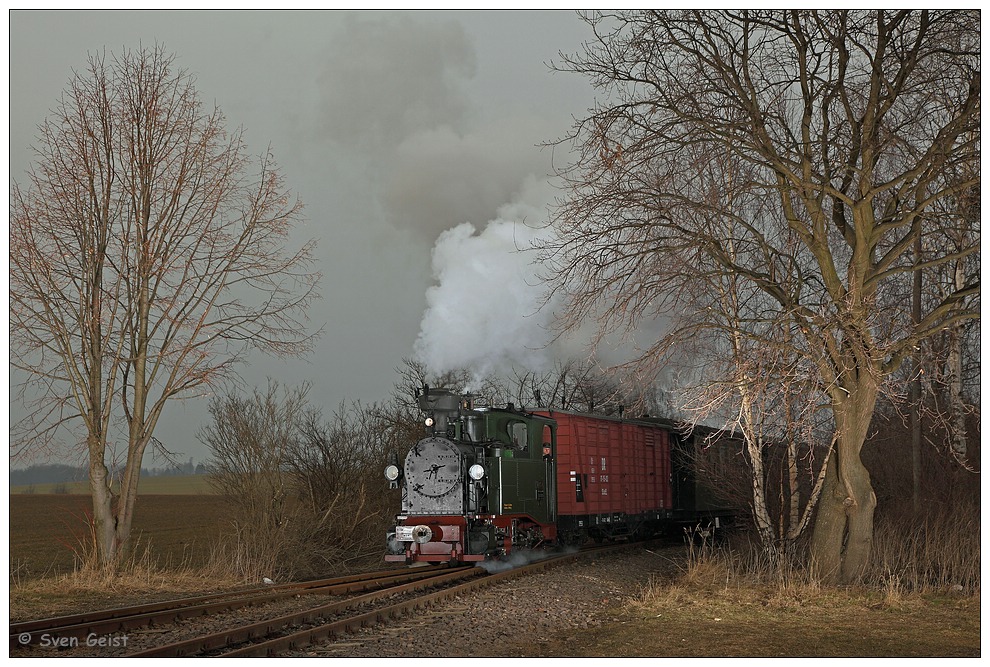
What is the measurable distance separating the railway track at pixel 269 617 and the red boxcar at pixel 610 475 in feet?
15.1

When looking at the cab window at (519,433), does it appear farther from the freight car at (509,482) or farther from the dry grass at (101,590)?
the dry grass at (101,590)

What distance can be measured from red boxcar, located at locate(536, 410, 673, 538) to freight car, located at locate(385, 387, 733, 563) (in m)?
0.02

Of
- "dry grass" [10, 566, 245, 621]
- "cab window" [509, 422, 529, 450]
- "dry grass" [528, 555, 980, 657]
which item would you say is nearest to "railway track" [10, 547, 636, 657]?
"dry grass" [10, 566, 245, 621]

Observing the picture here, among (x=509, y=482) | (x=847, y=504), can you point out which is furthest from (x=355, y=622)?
(x=509, y=482)

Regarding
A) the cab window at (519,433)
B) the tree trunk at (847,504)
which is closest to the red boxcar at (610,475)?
the cab window at (519,433)

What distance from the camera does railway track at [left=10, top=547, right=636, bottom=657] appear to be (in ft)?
29.4

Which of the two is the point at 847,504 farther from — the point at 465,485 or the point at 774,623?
the point at 465,485

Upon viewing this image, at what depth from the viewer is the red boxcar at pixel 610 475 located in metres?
19.6

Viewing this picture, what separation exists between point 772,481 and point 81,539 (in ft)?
48.3

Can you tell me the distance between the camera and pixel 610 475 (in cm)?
2128

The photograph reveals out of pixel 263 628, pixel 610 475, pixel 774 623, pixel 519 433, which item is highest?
pixel 519 433

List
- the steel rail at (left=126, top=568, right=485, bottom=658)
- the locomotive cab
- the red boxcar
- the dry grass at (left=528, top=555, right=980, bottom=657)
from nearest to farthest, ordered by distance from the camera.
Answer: the steel rail at (left=126, top=568, right=485, bottom=658) → the dry grass at (left=528, top=555, right=980, bottom=657) → the locomotive cab → the red boxcar

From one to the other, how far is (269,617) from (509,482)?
710 centimetres

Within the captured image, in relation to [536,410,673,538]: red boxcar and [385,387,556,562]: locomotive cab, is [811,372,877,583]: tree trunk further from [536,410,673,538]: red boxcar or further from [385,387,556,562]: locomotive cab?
[536,410,673,538]: red boxcar
